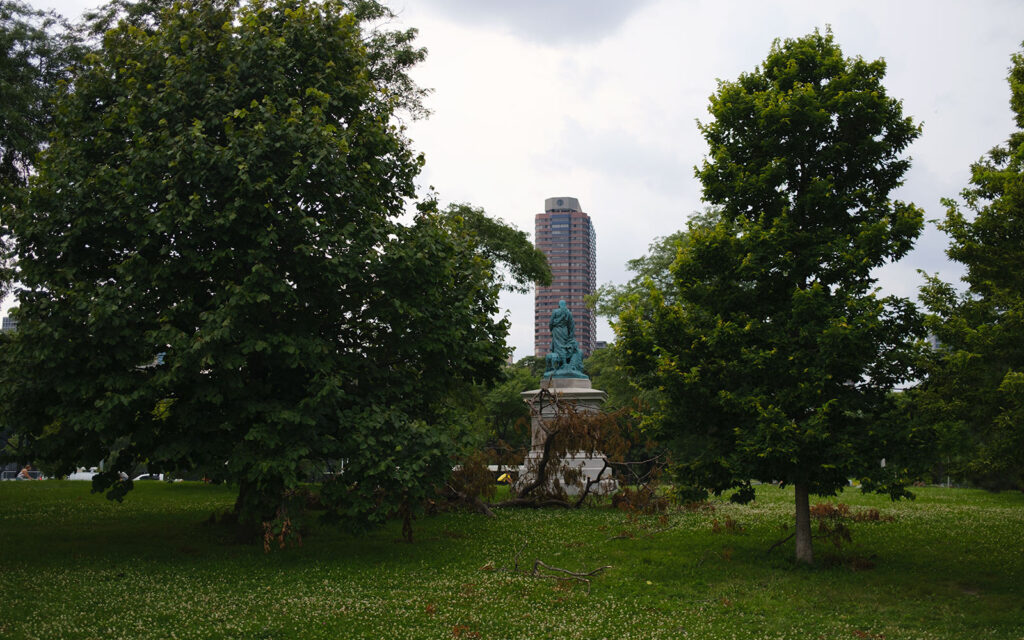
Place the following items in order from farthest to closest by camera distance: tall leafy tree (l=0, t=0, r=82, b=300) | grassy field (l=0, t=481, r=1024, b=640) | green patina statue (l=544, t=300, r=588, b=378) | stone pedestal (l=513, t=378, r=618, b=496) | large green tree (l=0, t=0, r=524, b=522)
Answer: green patina statue (l=544, t=300, r=588, b=378) < stone pedestal (l=513, t=378, r=618, b=496) < tall leafy tree (l=0, t=0, r=82, b=300) < large green tree (l=0, t=0, r=524, b=522) < grassy field (l=0, t=481, r=1024, b=640)

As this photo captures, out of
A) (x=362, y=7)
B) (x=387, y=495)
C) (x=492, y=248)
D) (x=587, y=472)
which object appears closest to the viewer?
(x=387, y=495)

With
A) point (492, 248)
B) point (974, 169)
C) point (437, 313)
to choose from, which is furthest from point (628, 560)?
point (492, 248)

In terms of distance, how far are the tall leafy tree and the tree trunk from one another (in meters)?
15.8

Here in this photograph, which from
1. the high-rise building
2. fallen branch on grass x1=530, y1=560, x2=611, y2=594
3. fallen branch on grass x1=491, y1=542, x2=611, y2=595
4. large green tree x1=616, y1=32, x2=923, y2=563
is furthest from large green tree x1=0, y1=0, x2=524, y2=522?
the high-rise building

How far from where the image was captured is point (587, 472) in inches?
938

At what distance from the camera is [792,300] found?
1212 cm

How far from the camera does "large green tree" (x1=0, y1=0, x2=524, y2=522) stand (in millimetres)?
12461

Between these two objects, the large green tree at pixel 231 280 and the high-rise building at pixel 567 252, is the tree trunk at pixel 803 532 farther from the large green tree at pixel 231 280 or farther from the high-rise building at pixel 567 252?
the high-rise building at pixel 567 252

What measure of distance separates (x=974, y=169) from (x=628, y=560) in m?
8.07

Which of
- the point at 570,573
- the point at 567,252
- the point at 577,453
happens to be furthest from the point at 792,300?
the point at 567,252

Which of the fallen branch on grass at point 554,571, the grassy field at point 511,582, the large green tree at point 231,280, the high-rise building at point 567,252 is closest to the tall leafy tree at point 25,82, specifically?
the large green tree at point 231,280

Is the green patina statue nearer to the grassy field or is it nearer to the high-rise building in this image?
the grassy field

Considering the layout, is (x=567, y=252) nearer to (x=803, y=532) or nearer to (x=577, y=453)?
(x=577, y=453)

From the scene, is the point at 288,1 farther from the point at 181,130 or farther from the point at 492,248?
the point at 492,248
